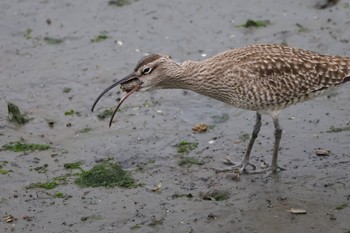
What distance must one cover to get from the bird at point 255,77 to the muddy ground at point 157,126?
24.9 inches

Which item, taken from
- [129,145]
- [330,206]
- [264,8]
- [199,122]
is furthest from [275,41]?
[330,206]

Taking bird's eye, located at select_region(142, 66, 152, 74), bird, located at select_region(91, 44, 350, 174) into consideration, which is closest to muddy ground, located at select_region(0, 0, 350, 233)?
bird, located at select_region(91, 44, 350, 174)

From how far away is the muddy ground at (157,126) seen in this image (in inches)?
355

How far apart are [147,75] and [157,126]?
1471 millimetres

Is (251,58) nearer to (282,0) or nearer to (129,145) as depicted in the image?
(129,145)

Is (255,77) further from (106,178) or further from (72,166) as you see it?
(72,166)

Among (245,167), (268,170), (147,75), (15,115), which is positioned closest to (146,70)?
(147,75)

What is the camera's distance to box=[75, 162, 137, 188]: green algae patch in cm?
970

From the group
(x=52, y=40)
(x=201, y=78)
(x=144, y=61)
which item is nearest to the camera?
(x=144, y=61)

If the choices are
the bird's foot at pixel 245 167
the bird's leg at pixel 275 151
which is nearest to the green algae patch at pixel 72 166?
the bird's foot at pixel 245 167

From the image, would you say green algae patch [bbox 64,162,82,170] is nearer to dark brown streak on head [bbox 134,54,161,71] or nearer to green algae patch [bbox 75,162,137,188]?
green algae patch [bbox 75,162,137,188]

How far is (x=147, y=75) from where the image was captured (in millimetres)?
9531

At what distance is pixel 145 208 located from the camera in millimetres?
9164

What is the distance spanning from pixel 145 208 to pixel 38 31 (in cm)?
501
